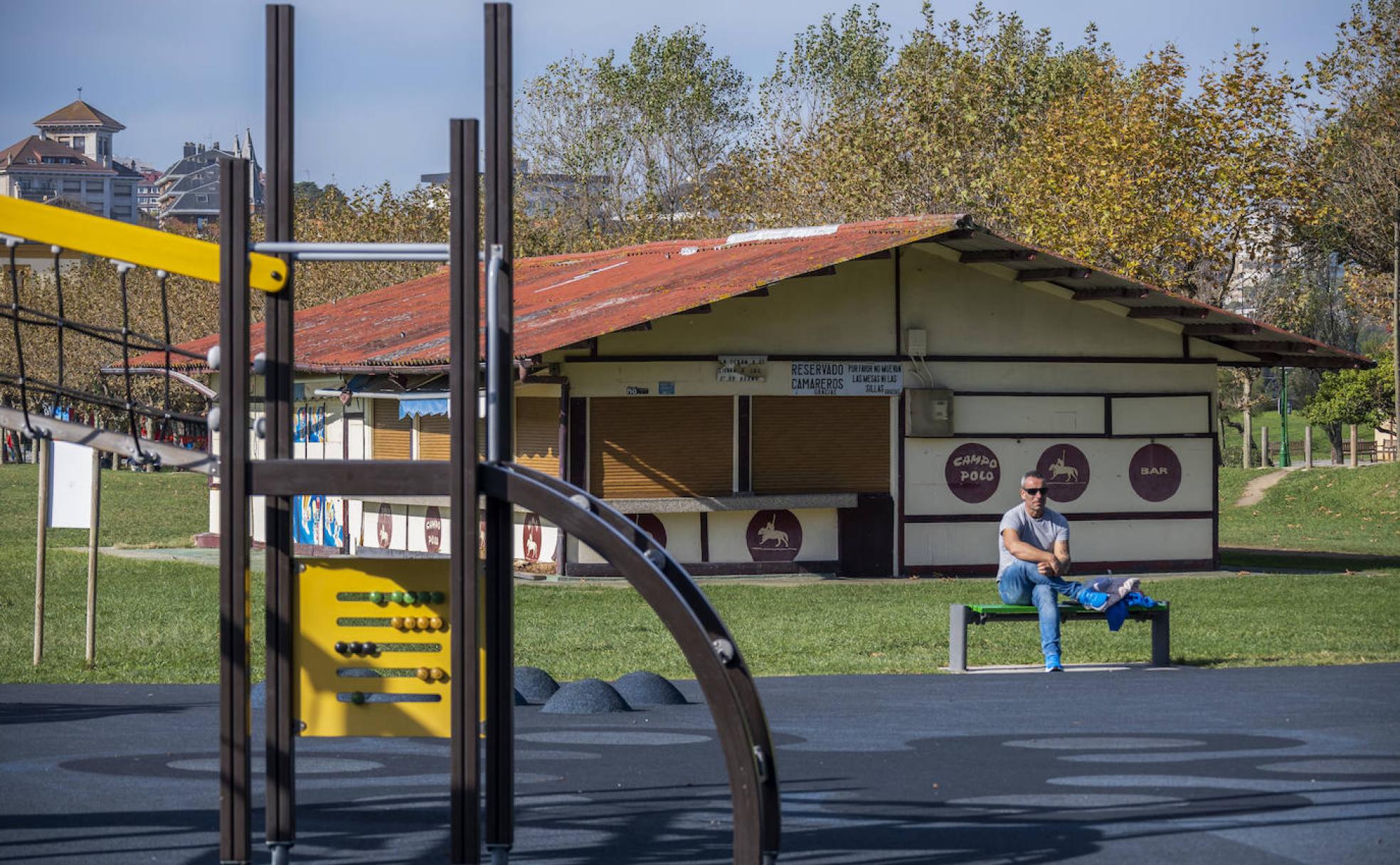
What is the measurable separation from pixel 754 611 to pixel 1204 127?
17.7 meters

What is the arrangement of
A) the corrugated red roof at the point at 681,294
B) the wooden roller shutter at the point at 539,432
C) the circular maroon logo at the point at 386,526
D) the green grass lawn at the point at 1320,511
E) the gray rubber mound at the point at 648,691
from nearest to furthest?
the gray rubber mound at the point at 648,691 → the corrugated red roof at the point at 681,294 → the wooden roller shutter at the point at 539,432 → the circular maroon logo at the point at 386,526 → the green grass lawn at the point at 1320,511

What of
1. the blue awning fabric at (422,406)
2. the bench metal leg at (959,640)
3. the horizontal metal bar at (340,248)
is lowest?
the bench metal leg at (959,640)

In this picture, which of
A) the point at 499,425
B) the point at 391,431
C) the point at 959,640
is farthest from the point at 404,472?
the point at 391,431

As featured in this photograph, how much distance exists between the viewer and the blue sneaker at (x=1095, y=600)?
41.9ft

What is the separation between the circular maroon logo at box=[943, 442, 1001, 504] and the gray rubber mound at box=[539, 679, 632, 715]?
12701 millimetres

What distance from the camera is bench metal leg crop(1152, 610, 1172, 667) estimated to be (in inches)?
508

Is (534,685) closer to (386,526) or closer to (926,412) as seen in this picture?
(926,412)

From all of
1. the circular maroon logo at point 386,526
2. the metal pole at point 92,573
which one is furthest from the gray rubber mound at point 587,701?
the circular maroon logo at point 386,526

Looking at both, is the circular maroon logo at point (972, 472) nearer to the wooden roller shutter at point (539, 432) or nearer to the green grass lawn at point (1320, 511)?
the wooden roller shutter at point (539, 432)

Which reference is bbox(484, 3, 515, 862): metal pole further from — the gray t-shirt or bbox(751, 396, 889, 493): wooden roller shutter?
bbox(751, 396, 889, 493): wooden roller shutter

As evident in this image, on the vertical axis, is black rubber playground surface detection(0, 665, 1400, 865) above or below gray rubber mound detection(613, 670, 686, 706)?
below

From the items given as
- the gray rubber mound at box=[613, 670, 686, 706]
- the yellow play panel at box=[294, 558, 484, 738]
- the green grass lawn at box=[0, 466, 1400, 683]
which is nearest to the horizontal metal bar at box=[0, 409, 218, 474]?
the yellow play panel at box=[294, 558, 484, 738]

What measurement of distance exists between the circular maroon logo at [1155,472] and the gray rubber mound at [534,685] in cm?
1396

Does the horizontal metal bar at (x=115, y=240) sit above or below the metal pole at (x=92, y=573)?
above
